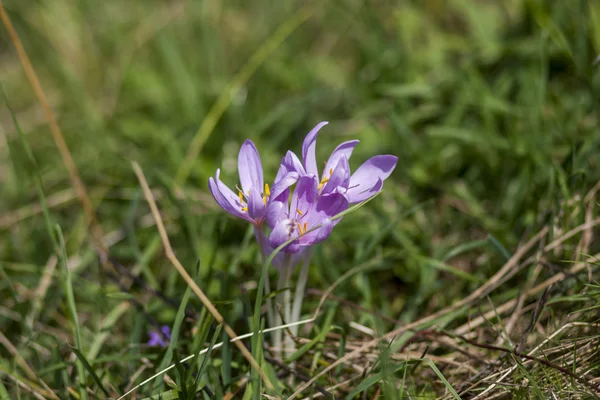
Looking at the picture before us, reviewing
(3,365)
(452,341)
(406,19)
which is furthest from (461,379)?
(406,19)

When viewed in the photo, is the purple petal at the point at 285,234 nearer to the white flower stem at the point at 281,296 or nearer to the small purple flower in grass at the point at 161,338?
the white flower stem at the point at 281,296

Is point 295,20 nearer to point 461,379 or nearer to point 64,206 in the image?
point 64,206

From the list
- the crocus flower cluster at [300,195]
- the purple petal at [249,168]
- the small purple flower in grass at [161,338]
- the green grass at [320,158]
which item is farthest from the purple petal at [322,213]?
the small purple flower in grass at [161,338]

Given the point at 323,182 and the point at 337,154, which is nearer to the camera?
the point at 323,182

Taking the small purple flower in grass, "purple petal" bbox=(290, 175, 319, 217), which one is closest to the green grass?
the small purple flower in grass

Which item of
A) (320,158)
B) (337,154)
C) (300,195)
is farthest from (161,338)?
(320,158)

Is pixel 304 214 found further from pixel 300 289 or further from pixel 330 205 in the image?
pixel 300 289
